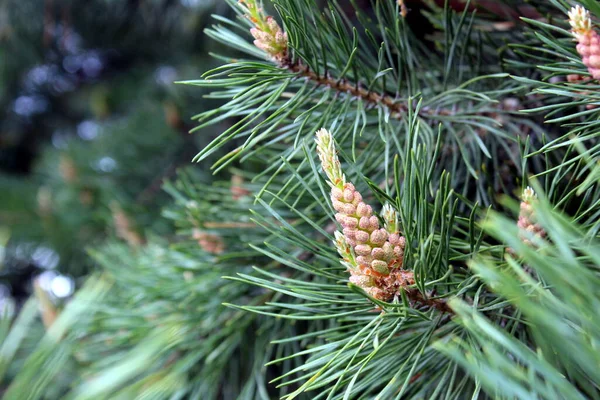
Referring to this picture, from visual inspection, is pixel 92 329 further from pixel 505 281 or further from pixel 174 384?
pixel 505 281

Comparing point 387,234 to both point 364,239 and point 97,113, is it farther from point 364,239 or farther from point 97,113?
point 97,113

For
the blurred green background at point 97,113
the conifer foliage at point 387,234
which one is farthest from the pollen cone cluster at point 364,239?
the blurred green background at point 97,113

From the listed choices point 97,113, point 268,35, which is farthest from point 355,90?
point 97,113

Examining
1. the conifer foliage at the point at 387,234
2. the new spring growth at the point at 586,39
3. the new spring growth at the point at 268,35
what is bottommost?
the conifer foliage at the point at 387,234

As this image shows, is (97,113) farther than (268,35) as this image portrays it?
Yes

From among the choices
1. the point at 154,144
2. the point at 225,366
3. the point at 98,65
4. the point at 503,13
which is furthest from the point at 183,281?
the point at 98,65

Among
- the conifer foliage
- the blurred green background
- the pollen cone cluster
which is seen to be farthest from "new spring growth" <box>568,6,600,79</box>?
the blurred green background

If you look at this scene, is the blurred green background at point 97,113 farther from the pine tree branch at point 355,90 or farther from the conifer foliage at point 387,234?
the pine tree branch at point 355,90

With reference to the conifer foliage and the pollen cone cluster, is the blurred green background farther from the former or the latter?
the pollen cone cluster
